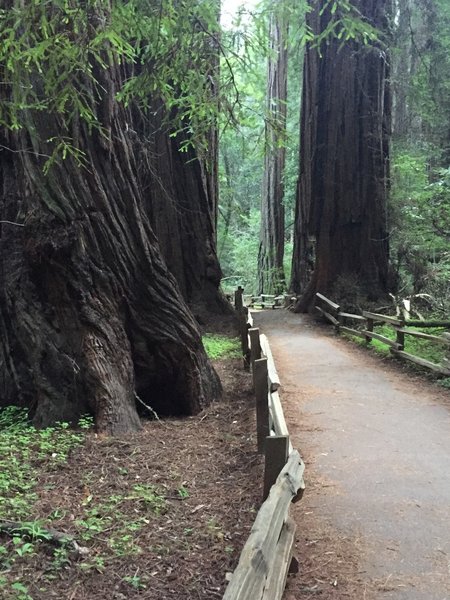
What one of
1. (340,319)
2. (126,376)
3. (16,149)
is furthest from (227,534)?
(340,319)

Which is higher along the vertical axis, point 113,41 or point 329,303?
point 113,41

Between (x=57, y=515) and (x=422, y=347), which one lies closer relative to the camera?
(x=57, y=515)

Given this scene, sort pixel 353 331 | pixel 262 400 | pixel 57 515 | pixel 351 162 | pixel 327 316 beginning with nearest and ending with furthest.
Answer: pixel 57 515, pixel 262 400, pixel 353 331, pixel 327 316, pixel 351 162

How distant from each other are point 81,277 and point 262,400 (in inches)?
105

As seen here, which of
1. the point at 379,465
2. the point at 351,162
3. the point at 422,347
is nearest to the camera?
the point at 379,465

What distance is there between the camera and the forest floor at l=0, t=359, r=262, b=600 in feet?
11.8

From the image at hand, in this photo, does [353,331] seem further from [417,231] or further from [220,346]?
[417,231]

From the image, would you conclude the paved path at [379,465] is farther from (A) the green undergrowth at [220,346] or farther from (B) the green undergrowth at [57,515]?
(A) the green undergrowth at [220,346]

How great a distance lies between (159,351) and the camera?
7531 mm

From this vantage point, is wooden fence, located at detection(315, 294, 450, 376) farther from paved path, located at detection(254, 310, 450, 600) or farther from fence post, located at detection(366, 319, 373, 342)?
paved path, located at detection(254, 310, 450, 600)

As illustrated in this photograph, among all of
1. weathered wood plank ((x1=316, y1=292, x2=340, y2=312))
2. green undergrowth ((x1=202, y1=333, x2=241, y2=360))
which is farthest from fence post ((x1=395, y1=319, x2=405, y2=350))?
weathered wood plank ((x1=316, y1=292, x2=340, y2=312))

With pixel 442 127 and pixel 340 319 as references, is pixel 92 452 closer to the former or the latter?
pixel 340 319

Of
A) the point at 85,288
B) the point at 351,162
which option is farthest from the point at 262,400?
the point at 351,162

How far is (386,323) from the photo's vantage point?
13.7m
